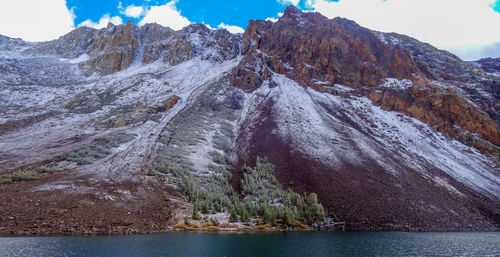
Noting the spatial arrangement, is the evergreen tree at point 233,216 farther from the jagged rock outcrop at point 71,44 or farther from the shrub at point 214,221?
the jagged rock outcrop at point 71,44

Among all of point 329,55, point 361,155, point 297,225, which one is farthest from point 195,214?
point 329,55

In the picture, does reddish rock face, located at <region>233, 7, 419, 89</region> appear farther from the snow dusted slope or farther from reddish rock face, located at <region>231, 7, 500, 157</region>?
the snow dusted slope

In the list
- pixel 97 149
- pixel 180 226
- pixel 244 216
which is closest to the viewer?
pixel 180 226

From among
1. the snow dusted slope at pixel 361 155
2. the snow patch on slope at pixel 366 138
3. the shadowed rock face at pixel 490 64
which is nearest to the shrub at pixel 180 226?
the snow dusted slope at pixel 361 155

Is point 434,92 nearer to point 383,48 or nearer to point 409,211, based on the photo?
point 383,48

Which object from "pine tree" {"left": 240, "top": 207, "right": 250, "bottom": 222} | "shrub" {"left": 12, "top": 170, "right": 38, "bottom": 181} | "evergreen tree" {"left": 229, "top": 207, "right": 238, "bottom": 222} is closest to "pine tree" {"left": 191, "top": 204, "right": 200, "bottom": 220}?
"evergreen tree" {"left": 229, "top": 207, "right": 238, "bottom": 222}

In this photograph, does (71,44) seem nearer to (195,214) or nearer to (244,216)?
(195,214)

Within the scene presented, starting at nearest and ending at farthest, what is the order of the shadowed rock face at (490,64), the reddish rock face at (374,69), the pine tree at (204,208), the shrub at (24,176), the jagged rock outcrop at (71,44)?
the shrub at (24,176) → the pine tree at (204,208) → the reddish rock face at (374,69) → the shadowed rock face at (490,64) → the jagged rock outcrop at (71,44)
